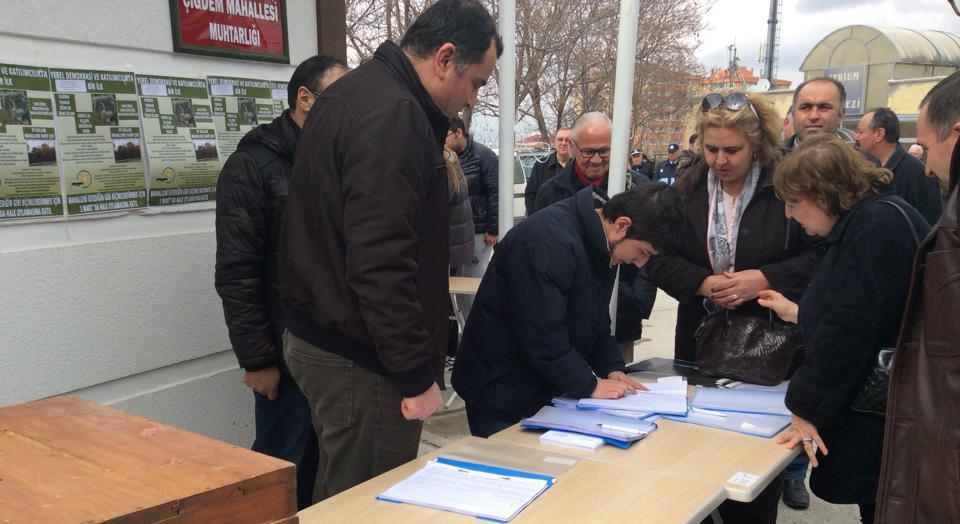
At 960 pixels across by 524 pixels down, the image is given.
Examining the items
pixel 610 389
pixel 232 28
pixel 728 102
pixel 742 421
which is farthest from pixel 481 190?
pixel 742 421

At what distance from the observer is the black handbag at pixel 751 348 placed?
8.18ft

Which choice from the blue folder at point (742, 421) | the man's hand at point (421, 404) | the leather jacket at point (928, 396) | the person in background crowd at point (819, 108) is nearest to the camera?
the leather jacket at point (928, 396)

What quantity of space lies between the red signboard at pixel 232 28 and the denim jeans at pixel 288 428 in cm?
131

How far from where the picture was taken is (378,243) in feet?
5.43

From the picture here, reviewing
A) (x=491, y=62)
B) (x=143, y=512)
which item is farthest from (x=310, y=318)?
A: (x=143, y=512)

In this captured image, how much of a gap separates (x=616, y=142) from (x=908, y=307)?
5.19 ft

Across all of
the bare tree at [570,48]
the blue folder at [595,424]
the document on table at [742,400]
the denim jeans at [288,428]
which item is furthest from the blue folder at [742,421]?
the bare tree at [570,48]

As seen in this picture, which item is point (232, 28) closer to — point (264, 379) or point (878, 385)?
point (264, 379)

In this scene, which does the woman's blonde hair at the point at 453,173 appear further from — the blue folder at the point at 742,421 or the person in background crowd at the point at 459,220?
the blue folder at the point at 742,421

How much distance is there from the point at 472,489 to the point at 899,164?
421 centimetres

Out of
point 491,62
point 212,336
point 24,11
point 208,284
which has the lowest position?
point 212,336

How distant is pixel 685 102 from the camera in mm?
17234

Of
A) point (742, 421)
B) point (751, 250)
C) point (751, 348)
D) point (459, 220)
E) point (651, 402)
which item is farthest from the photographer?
point (459, 220)

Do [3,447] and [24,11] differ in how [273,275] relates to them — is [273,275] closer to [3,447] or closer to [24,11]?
[24,11]
